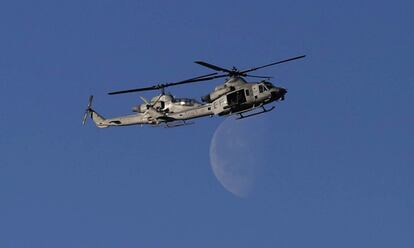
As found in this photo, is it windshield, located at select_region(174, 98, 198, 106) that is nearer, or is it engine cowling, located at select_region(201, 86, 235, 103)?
engine cowling, located at select_region(201, 86, 235, 103)

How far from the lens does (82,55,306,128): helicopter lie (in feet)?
355

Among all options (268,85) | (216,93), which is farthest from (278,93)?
(216,93)

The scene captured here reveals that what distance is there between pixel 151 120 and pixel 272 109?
16804mm

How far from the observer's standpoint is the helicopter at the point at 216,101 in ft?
355

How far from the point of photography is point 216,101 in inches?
4385

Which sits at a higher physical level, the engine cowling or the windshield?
the windshield

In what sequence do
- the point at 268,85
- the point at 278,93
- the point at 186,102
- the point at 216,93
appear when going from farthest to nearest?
the point at 186,102 → the point at 216,93 → the point at 268,85 → the point at 278,93

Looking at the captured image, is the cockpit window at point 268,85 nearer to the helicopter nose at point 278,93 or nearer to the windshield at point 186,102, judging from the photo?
the helicopter nose at point 278,93

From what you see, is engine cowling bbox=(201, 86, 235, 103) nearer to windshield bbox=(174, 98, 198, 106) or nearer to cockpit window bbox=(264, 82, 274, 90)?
windshield bbox=(174, 98, 198, 106)

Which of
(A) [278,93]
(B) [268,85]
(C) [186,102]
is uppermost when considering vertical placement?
(C) [186,102]

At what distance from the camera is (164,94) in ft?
386

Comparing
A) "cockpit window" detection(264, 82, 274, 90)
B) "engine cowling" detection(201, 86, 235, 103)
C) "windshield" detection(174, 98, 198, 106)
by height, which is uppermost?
"windshield" detection(174, 98, 198, 106)

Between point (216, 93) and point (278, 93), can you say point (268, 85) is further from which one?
point (216, 93)

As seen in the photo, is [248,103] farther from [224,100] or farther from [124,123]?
[124,123]
